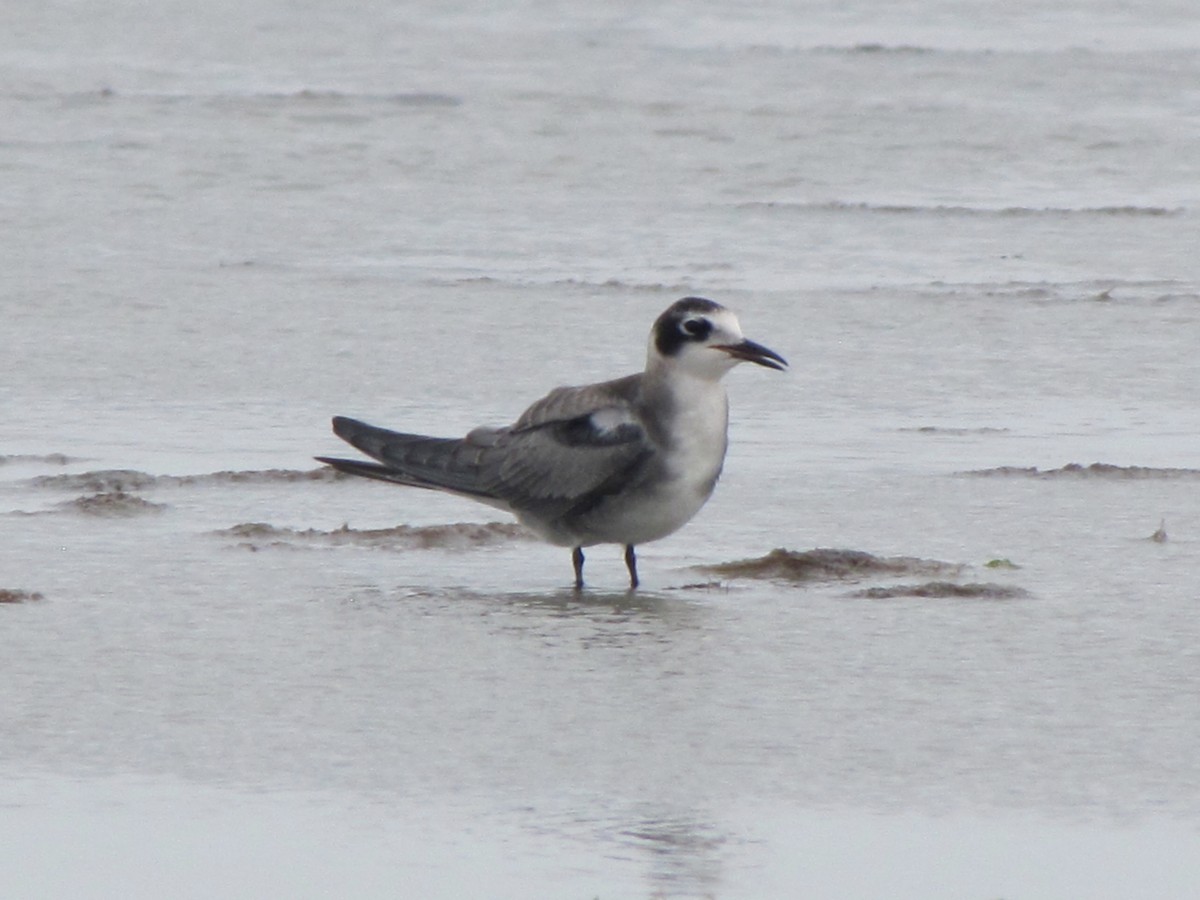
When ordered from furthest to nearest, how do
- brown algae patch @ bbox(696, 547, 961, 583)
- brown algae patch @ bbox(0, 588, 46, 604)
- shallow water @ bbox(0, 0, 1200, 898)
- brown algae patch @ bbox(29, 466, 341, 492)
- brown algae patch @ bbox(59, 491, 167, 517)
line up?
brown algae patch @ bbox(29, 466, 341, 492) → brown algae patch @ bbox(59, 491, 167, 517) → brown algae patch @ bbox(696, 547, 961, 583) → brown algae patch @ bbox(0, 588, 46, 604) → shallow water @ bbox(0, 0, 1200, 898)

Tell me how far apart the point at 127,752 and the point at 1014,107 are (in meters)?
10.3

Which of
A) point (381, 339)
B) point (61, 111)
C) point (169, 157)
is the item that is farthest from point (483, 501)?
point (61, 111)

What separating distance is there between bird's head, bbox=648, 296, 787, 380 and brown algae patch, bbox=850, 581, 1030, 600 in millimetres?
693

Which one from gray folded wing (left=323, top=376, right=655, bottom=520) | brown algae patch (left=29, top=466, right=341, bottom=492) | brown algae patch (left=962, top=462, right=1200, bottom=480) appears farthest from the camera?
brown algae patch (left=962, top=462, right=1200, bottom=480)

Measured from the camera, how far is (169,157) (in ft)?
38.1

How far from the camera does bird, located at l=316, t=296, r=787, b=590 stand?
5426 mm

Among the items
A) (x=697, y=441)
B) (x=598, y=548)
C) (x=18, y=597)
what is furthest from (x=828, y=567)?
(x=18, y=597)

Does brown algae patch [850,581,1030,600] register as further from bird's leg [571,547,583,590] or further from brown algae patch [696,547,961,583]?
bird's leg [571,547,583,590]

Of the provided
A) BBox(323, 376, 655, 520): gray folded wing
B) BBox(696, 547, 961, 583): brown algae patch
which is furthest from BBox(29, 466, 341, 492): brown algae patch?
BBox(696, 547, 961, 583): brown algae patch

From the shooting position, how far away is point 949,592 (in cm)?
509

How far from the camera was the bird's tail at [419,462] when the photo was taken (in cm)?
583

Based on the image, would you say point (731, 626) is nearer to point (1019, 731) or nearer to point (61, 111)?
point (1019, 731)

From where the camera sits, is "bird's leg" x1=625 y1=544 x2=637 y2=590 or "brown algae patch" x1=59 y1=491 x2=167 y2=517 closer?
"bird's leg" x1=625 y1=544 x2=637 y2=590

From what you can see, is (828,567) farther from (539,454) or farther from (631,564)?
(539,454)
